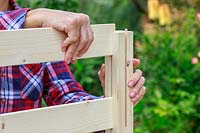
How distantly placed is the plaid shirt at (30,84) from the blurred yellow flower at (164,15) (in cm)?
318

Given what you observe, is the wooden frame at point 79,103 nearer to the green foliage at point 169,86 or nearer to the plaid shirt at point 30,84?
the plaid shirt at point 30,84

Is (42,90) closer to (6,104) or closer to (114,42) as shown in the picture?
(6,104)

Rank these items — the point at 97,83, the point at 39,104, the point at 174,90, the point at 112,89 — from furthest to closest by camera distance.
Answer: the point at 97,83 → the point at 174,90 → the point at 39,104 → the point at 112,89

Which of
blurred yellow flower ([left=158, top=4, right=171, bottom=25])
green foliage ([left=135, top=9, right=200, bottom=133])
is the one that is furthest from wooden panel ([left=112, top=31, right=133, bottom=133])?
blurred yellow flower ([left=158, top=4, right=171, bottom=25])

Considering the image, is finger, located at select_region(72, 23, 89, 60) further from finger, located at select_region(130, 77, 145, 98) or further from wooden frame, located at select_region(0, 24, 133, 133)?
finger, located at select_region(130, 77, 145, 98)

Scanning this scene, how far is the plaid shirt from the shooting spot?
1656mm

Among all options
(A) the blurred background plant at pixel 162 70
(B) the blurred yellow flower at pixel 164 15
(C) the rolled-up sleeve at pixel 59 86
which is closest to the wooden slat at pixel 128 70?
(C) the rolled-up sleeve at pixel 59 86

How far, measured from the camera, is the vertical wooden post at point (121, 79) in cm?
166

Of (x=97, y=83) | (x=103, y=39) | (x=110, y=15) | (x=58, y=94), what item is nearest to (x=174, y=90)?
(x=97, y=83)

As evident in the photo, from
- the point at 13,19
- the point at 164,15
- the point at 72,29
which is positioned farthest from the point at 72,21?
the point at 164,15

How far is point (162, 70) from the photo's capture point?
4.29 metres

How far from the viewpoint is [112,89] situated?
5.51 ft

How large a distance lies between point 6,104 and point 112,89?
0.28 metres

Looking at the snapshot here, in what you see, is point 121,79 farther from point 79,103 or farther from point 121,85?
point 79,103
